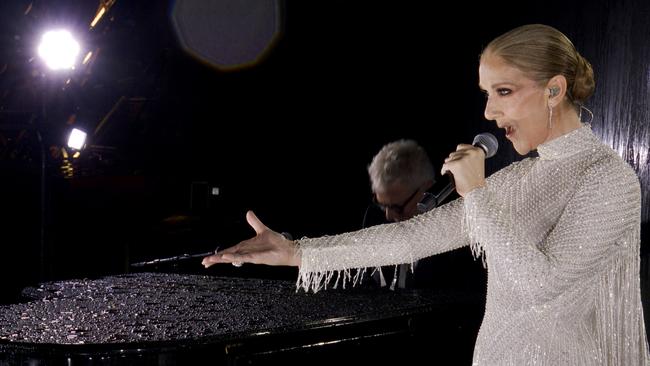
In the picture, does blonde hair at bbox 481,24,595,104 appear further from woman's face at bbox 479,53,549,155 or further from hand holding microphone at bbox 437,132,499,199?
hand holding microphone at bbox 437,132,499,199

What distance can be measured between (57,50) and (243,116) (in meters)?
1.74

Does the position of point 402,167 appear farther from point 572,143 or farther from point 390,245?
point 572,143

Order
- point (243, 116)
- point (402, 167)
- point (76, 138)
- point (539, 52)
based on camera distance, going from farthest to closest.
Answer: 1. point (76, 138)
2. point (243, 116)
3. point (402, 167)
4. point (539, 52)

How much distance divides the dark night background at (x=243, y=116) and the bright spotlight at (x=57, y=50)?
0.19 metres

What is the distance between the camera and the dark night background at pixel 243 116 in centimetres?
351

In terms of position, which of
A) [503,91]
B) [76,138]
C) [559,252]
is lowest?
[559,252]

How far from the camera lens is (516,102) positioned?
4.55ft

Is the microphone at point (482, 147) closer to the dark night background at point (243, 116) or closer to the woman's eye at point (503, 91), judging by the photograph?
the woman's eye at point (503, 91)

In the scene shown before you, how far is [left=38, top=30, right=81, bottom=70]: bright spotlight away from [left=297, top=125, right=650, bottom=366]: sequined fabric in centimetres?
484

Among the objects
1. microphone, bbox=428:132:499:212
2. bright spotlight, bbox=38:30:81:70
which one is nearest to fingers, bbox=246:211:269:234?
microphone, bbox=428:132:499:212

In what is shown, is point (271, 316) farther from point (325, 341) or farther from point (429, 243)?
point (429, 243)

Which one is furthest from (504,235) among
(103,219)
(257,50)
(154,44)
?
(154,44)

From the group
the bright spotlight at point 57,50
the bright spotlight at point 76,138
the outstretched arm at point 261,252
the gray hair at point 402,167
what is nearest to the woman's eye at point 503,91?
the outstretched arm at point 261,252

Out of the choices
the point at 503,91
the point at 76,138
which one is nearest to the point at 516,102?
the point at 503,91
